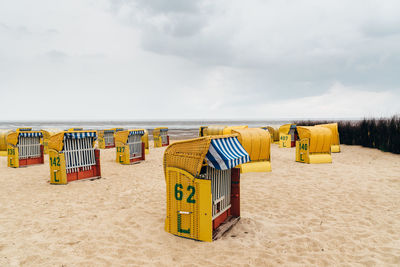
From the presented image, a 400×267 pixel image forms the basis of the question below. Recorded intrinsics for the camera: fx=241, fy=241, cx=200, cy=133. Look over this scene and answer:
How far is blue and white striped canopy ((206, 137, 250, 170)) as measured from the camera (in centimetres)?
460

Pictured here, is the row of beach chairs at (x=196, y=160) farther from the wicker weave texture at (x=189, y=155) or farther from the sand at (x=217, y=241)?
the sand at (x=217, y=241)

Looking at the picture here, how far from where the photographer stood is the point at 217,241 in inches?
197

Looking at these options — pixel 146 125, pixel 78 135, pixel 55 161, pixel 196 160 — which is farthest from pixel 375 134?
pixel 146 125

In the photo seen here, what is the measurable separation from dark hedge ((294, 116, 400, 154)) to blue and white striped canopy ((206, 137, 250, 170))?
17.3 m

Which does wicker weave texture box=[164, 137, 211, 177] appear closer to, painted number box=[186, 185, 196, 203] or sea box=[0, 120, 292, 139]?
painted number box=[186, 185, 196, 203]

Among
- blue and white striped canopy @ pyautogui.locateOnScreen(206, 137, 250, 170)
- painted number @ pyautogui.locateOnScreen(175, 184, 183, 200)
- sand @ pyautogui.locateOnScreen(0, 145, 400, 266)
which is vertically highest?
blue and white striped canopy @ pyautogui.locateOnScreen(206, 137, 250, 170)

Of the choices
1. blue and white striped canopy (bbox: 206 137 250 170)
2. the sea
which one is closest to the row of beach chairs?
blue and white striped canopy (bbox: 206 137 250 170)

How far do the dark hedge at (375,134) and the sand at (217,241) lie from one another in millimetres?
8732

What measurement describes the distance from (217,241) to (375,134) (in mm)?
20016

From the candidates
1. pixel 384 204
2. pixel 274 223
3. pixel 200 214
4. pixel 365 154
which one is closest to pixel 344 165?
pixel 365 154

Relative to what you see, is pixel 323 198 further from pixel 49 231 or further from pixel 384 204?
pixel 49 231

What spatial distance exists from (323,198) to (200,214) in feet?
16.9

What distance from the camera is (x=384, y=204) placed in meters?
7.32

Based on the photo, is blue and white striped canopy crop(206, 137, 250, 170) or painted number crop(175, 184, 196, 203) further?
painted number crop(175, 184, 196, 203)
